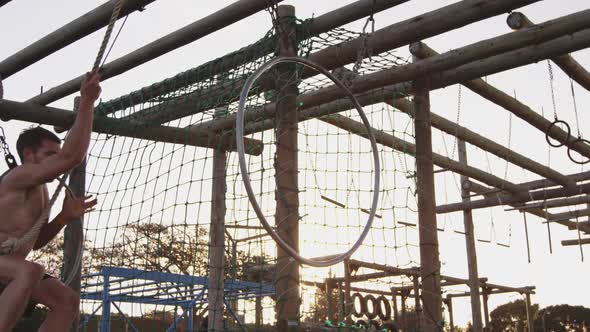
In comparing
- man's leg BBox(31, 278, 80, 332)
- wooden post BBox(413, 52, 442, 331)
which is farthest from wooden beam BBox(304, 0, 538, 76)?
man's leg BBox(31, 278, 80, 332)

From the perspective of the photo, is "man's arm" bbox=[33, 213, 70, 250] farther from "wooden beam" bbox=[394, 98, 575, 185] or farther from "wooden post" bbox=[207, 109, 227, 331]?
"wooden beam" bbox=[394, 98, 575, 185]

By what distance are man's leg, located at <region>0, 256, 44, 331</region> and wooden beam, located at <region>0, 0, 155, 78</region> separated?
2.30 metres

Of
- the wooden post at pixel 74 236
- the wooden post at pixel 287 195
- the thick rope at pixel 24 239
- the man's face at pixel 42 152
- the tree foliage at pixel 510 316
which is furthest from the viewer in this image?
the tree foliage at pixel 510 316

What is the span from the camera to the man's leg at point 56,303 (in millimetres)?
3195

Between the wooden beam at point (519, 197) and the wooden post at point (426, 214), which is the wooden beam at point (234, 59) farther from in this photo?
the wooden beam at point (519, 197)

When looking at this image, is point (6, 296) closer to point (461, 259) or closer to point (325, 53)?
point (325, 53)

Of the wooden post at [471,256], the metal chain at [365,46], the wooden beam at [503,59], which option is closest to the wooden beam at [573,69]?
the wooden beam at [503,59]

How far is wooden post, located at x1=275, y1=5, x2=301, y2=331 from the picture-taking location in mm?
4035

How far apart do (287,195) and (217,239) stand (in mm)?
1887

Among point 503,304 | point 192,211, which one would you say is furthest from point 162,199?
point 503,304

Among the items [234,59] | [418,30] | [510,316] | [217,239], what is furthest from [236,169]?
[510,316]

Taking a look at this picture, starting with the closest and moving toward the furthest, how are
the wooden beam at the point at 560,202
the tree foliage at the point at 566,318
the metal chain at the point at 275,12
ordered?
1. the metal chain at the point at 275,12
2. the wooden beam at the point at 560,202
3. the tree foliage at the point at 566,318

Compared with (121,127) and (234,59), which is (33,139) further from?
(121,127)

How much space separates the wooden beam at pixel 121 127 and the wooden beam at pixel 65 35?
498mm
